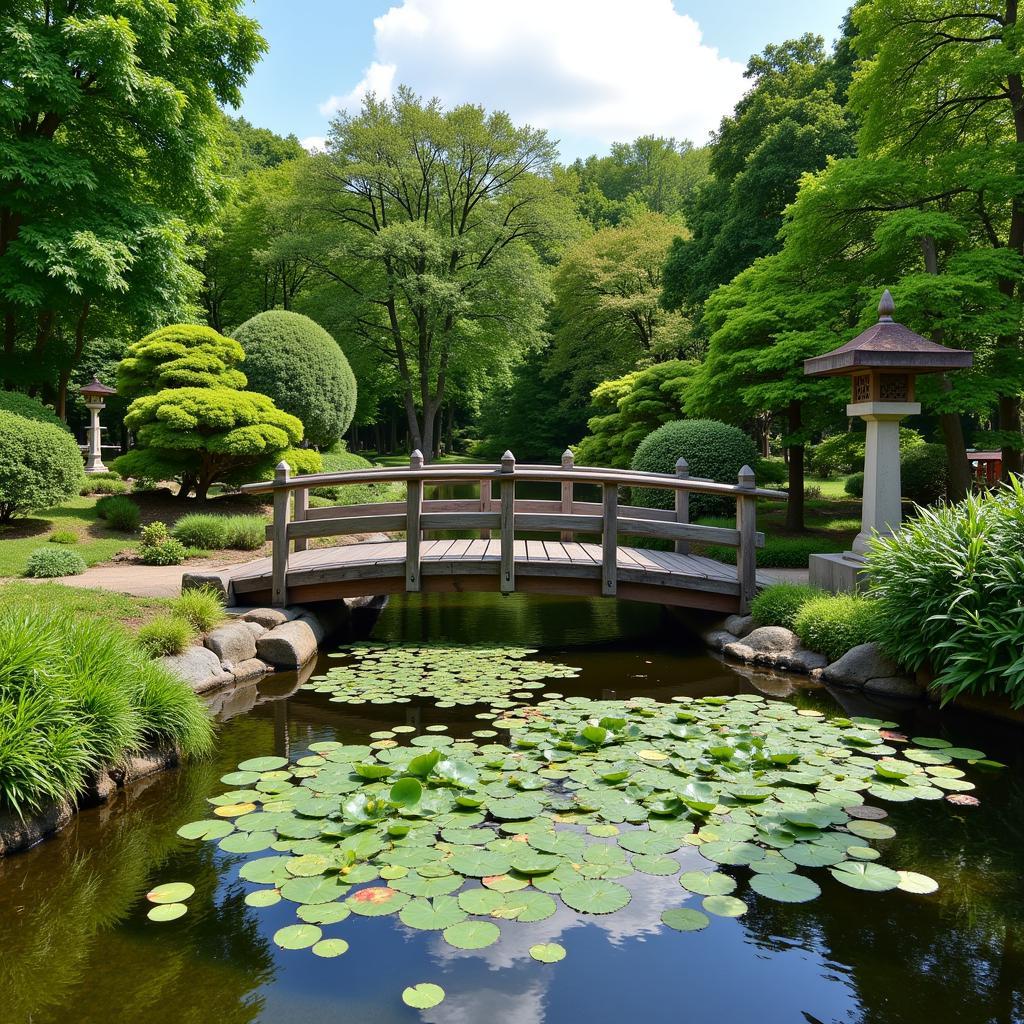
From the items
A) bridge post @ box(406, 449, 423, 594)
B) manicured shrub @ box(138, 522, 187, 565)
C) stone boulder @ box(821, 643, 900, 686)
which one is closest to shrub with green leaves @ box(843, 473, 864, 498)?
stone boulder @ box(821, 643, 900, 686)

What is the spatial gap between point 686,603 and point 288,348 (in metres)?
11.4

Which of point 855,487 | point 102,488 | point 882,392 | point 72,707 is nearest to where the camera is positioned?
point 72,707

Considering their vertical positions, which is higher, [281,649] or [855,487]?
[855,487]

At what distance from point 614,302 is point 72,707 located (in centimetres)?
2465

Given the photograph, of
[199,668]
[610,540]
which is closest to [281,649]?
[199,668]

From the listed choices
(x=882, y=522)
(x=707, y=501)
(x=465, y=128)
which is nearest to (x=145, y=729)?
(x=882, y=522)

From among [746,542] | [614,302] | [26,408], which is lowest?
[746,542]

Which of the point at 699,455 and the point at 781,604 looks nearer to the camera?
the point at 781,604

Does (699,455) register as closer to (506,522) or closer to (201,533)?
(506,522)

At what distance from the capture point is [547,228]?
27.2m

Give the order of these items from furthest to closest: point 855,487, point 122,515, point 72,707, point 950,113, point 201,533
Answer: point 855,487, point 122,515, point 950,113, point 201,533, point 72,707

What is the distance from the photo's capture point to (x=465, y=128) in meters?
25.8

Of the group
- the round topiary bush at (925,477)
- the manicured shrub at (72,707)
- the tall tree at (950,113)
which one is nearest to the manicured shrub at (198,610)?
the manicured shrub at (72,707)

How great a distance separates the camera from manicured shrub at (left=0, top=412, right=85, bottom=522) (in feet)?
33.5
